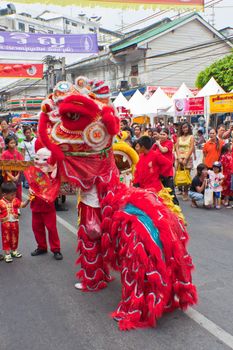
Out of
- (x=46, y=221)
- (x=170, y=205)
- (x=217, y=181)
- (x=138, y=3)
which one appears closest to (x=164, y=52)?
(x=217, y=181)

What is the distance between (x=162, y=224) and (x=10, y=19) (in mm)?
51973

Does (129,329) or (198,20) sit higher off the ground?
(198,20)

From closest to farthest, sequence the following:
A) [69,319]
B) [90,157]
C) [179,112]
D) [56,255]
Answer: [69,319], [90,157], [56,255], [179,112]

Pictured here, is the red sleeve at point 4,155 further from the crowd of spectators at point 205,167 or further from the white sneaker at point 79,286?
the white sneaker at point 79,286

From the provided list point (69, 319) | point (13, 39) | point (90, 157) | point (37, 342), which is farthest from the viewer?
point (13, 39)

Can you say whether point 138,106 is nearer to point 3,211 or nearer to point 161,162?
point 161,162

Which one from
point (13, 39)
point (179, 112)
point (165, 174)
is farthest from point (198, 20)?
point (165, 174)

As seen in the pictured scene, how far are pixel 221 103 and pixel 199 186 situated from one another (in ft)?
19.2

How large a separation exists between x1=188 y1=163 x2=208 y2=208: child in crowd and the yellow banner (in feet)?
17.2

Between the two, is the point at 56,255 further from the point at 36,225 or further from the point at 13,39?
the point at 13,39

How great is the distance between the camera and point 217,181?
745cm

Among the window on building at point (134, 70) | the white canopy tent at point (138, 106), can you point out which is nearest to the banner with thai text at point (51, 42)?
the white canopy tent at point (138, 106)

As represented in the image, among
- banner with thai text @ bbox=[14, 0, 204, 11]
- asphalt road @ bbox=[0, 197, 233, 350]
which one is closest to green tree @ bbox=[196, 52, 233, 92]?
banner with thai text @ bbox=[14, 0, 204, 11]

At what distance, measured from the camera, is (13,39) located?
12078 mm
